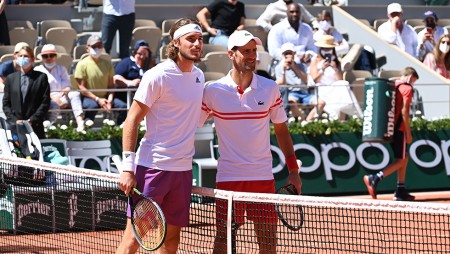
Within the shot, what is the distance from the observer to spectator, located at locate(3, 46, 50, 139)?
487 inches

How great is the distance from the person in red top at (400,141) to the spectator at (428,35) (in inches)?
190

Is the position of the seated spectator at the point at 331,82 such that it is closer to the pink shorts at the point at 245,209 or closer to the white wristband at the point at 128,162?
the pink shorts at the point at 245,209

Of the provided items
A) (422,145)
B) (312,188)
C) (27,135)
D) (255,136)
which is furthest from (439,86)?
(255,136)

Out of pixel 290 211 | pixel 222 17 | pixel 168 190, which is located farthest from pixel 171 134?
pixel 222 17

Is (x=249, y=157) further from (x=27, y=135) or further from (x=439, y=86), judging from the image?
(x=439, y=86)

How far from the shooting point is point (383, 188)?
1545cm

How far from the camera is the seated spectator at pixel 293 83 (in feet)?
50.8

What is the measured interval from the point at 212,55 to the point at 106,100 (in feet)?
7.96

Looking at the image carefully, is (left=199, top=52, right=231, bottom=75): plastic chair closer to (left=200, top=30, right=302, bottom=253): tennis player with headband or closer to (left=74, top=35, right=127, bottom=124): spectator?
(left=74, top=35, right=127, bottom=124): spectator

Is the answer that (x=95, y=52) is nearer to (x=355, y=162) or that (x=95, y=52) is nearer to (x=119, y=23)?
(x=119, y=23)

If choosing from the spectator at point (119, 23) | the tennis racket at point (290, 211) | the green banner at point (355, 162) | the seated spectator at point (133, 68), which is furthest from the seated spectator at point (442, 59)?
the tennis racket at point (290, 211)

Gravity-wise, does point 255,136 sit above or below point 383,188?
above

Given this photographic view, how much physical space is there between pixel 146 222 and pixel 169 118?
2.25 ft

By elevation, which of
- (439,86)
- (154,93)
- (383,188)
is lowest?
(383,188)
